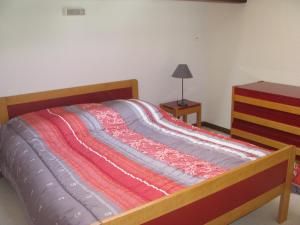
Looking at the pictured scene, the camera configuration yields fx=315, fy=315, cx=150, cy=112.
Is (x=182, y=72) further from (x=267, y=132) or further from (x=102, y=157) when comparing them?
(x=102, y=157)

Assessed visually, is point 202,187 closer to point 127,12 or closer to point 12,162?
point 12,162

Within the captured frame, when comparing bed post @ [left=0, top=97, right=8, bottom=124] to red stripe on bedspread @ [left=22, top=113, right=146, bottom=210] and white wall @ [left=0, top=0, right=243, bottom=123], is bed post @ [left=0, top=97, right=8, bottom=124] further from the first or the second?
red stripe on bedspread @ [left=22, top=113, right=146, bottom=210]

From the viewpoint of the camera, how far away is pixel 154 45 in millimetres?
3734

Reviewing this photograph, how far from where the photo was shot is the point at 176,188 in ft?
6.03

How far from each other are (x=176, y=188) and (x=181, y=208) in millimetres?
262

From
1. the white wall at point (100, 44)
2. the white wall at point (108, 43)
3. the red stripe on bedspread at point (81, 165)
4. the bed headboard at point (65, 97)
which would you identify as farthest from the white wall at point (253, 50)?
the red stripe on bedspread at point (81, 165)

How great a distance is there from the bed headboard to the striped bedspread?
0.48 feet

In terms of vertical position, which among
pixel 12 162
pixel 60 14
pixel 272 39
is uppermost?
pixel 60 14

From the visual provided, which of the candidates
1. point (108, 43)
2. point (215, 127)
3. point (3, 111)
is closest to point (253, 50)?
point (215, 127)

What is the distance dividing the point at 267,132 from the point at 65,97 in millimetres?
2092

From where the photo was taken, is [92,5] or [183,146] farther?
[92,5]

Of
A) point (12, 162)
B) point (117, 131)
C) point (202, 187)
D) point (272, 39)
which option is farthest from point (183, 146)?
point (272, 39)

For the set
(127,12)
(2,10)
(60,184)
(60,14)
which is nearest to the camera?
(60,184)

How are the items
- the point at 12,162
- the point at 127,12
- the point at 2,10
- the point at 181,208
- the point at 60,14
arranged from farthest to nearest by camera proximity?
the point at 127,12, the point at 60,14, the point at 2,10, the point at 12,162, the point at 181,208
